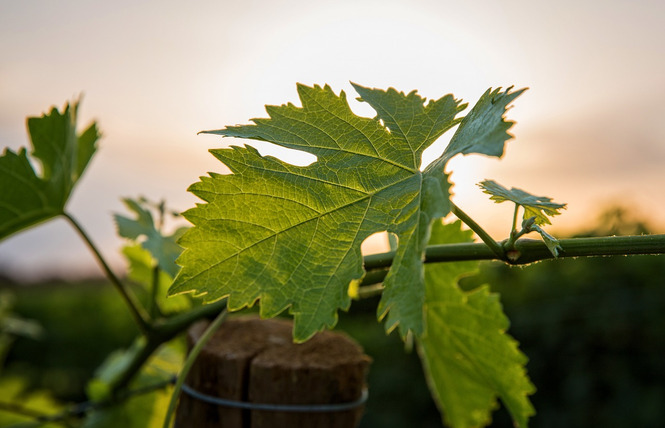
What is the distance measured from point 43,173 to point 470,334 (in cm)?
116

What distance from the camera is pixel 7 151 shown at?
4.99ft

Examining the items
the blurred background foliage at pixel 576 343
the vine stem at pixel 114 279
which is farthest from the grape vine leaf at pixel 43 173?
the blurred background foliage at pixel 576 343

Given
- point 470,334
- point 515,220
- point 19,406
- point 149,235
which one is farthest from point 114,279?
point 19,406

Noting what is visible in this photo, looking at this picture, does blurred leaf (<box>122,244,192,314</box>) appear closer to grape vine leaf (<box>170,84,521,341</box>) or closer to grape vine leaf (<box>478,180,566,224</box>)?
grape vine leaf (<box>170,84,521,341</box>)

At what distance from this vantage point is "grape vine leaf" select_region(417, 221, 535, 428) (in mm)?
1456

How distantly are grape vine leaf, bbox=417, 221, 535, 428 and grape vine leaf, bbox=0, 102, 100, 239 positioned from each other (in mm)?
951

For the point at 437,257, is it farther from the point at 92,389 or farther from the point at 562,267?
the point at 562,267

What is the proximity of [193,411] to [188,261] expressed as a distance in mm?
624

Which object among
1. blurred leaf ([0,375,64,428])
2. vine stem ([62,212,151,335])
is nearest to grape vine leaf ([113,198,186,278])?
vine stem ([62,212,151,335])

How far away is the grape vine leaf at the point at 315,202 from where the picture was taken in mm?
1003

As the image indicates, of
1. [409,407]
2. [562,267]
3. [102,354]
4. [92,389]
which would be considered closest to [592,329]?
Result: [562,267]

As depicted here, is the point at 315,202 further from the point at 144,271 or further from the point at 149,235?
the point at 144,271

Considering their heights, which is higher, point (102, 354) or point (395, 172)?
point (395, 172)

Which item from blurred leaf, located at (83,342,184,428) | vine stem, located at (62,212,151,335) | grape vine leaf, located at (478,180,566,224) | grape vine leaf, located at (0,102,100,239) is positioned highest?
grape vine leaf, located at (478,180,566,224)
